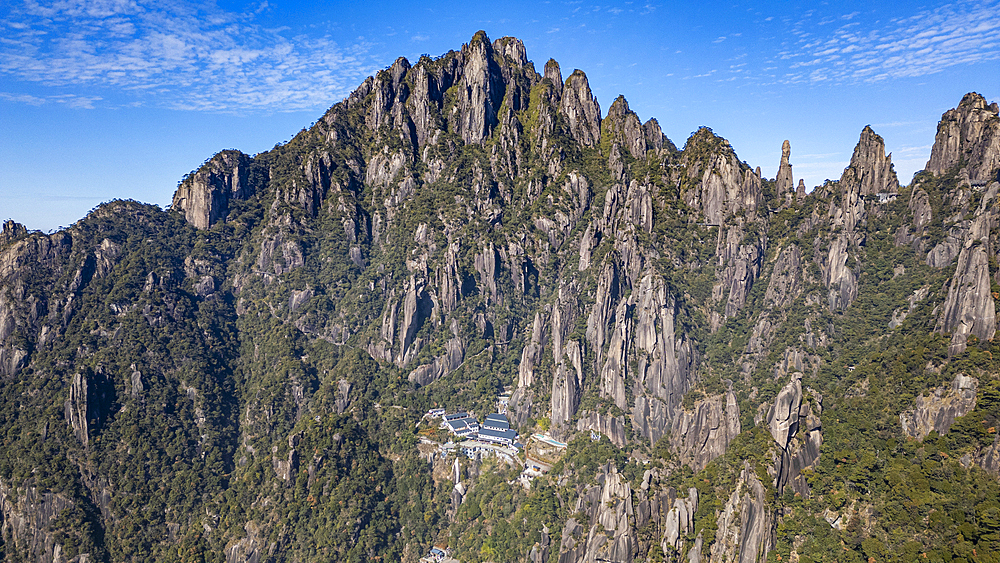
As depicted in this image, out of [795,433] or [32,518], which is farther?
[32,518]

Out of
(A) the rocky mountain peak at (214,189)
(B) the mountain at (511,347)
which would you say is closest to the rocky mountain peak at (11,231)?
(B) the mountain at (511,347)

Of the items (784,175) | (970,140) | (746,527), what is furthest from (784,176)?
(746,527)

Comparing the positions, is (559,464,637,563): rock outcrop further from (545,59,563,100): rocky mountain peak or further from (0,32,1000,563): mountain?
(545,59,563,100): rocky mountain peak

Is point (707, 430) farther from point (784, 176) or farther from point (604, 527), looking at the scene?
point (784, 176)

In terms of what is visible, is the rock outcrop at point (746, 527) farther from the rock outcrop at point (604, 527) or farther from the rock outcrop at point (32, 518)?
the rock outcrop at point (32, 518)

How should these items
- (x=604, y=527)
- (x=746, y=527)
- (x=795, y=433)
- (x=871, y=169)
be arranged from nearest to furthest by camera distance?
(x=746, y=527)
(x=795, y=433)
(x=604, y=527)
(x=871, y=169)

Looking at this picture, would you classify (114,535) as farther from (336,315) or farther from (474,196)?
(474,196)

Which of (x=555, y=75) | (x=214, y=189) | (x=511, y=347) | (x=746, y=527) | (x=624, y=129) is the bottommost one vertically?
(x=746, y=527)

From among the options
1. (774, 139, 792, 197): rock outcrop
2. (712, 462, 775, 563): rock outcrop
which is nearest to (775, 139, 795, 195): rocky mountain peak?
(774, 139, 792, 197): rock outcrop
